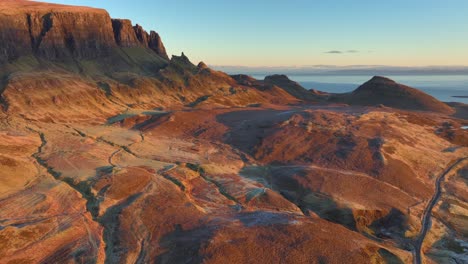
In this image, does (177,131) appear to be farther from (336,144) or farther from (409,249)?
(409,249)

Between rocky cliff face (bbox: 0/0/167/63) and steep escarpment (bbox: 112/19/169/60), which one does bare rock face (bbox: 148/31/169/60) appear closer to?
steep escarpment (bbox: 112/19/169/60)

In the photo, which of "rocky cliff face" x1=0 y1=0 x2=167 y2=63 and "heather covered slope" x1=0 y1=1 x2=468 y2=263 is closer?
"heather covered slope" x1=0 y1=1 x2=468 y2=263

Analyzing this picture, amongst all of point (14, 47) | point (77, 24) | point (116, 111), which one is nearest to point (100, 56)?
point (77, 24)

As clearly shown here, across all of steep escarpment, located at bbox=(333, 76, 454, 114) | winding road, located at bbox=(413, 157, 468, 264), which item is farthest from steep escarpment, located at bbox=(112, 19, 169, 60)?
winding road, located at bbox=(413, 157, 468, 264)

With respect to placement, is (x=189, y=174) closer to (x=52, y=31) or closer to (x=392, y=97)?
(x=52, y=31)

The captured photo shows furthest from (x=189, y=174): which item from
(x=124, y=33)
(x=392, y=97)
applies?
(x=392, y=97)
